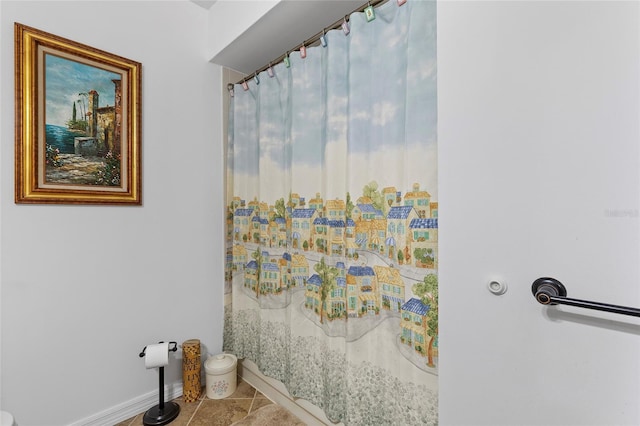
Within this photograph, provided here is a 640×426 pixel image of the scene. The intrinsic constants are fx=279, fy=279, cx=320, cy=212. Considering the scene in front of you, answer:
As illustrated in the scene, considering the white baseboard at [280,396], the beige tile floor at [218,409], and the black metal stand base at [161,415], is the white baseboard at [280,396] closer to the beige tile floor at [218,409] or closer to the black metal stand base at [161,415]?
the beige tile floor at [218,409]

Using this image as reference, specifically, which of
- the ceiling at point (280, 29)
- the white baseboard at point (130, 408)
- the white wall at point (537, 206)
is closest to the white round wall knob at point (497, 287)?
the white wall at point (537, 206)

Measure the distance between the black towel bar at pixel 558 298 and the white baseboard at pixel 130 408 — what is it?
198cm

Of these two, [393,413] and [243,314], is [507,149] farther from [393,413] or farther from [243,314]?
[243,314]

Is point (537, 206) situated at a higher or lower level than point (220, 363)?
higher

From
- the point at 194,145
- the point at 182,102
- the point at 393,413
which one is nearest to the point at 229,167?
the point at 194,145

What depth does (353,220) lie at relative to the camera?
125 cm

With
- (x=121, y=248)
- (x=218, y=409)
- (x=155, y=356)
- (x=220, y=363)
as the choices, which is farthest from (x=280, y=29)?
(x=218, y=409)

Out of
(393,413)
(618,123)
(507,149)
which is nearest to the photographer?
(618,123)

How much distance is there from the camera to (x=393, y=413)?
1117mm

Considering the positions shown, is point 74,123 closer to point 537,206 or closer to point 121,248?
point 121,248

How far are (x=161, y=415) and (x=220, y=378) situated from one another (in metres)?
0.33

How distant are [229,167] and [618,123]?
1879 mm

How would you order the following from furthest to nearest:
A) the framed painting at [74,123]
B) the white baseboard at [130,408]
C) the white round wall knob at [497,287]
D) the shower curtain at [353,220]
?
1. the white baseboard at [130,408]
2. the framed painting at [74,123]
3. the shower curtain at [353,220]
4. the white round wall knob at [497,287]

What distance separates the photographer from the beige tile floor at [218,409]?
5.01ft
